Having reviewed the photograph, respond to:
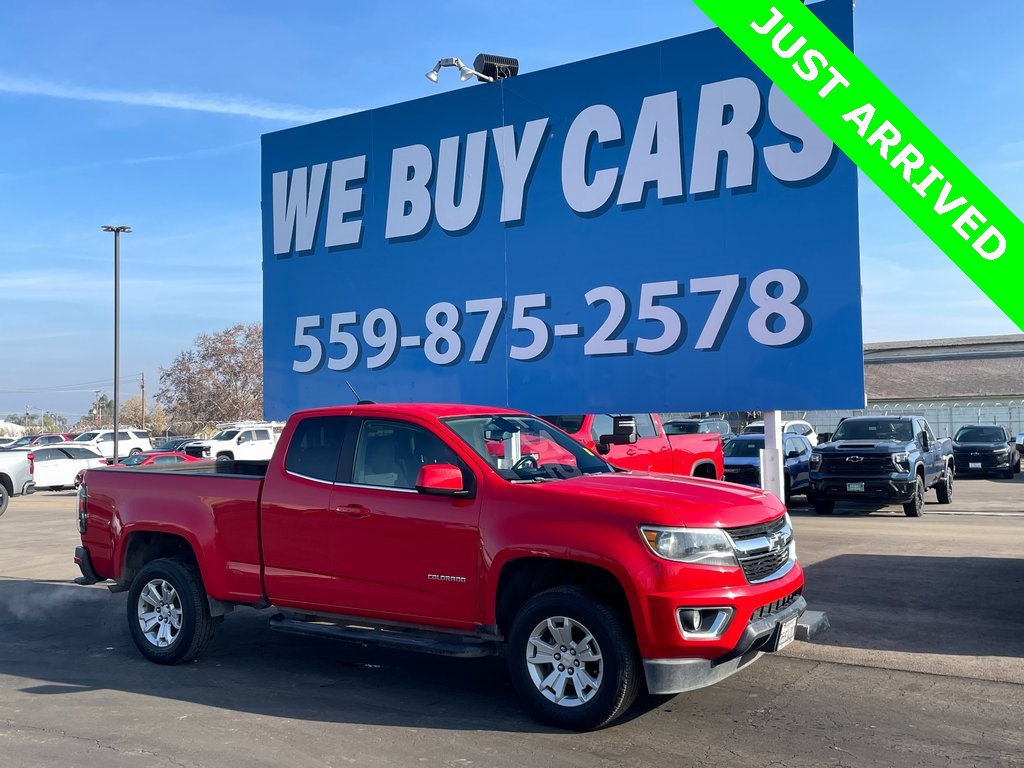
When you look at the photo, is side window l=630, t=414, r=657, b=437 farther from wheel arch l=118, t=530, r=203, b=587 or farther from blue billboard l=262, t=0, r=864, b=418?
wheel arch l=118, t=530, r=203, b=587

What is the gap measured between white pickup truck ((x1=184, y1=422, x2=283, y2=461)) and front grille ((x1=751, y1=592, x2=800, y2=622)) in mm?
31780

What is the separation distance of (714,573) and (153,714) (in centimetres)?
363

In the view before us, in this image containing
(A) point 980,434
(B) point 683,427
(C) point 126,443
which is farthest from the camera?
(C) point 126,443

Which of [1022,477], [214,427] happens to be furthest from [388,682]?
[214,427]

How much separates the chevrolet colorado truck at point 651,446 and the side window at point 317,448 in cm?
609

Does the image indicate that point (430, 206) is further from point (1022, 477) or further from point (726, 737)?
point (1022, 477)

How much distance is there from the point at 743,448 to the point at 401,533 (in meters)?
15.6

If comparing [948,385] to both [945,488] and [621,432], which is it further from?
[621,432]

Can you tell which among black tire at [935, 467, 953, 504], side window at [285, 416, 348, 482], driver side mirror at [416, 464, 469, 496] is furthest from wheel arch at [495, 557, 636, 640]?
black tire at [935, 467, 953, 504]

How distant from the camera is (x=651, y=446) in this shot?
48.9 feet

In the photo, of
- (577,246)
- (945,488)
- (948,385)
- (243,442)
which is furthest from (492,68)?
(948,385)

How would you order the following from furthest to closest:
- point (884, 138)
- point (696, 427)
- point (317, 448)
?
point (696, 427), point (884, 138), point (317, 448)

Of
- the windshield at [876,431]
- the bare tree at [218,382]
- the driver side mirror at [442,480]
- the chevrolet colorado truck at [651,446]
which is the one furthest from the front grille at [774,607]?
the bare tree at [218,382]

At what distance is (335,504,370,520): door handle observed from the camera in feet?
22.2
